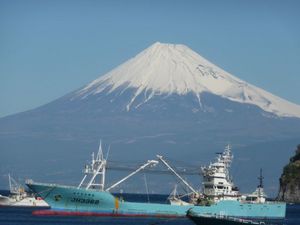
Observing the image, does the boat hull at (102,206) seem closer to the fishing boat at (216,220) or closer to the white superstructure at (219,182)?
the white superstructure at (219,182)

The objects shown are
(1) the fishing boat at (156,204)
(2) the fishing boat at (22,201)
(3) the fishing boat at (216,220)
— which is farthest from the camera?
(2) the fishing boat at (22,201)

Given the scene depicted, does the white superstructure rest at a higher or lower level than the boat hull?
higher

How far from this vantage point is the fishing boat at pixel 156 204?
148 metres

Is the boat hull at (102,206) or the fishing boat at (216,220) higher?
the boat hull at (102,206)

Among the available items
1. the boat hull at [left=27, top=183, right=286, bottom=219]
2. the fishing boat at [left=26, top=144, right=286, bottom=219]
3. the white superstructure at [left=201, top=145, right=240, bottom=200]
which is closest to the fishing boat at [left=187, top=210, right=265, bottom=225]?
the fishing boat at [left=26, top=144, right=286, bottom=219]

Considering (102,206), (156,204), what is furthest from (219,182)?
(102,206)

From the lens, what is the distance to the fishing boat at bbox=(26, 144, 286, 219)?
14812 cm

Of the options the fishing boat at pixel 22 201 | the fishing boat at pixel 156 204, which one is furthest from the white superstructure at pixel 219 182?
the fishing boat at pixel 22 201

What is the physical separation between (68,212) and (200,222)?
3958 cm

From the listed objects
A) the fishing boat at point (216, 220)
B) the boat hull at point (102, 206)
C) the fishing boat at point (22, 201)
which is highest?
the fishing boat at point (22, 201)

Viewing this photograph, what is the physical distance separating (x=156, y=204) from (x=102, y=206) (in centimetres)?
740

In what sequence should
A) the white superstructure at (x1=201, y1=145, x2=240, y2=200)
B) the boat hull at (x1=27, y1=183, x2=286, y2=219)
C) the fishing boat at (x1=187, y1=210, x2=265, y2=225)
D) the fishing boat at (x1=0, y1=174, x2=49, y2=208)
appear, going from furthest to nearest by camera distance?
the fishing boat at (x1=0, y1=174, x2=49, y2=208) → the white superstructure at (x1=201, y1=145, x2=240, y2=200) → the boat hull at (x1=27, y1=183, x2=286, y2=219) → the fishing boat at (x1=187, y1=210, x2=265, y2=225)

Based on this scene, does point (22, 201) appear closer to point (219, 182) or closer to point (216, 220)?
point (219, 182)

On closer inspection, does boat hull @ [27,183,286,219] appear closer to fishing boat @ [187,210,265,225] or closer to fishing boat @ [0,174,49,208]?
fishing boat @ [0,174,49,208]
